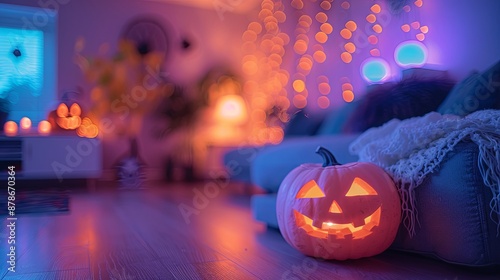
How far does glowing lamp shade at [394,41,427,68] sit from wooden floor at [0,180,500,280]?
1.20 meters

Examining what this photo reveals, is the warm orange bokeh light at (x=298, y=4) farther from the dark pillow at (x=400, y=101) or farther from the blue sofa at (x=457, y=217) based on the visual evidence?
the blue sofa at (x=457, y=217)

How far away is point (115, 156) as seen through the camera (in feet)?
13.7

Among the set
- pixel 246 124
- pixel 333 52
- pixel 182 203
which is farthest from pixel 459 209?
pixel 246 124

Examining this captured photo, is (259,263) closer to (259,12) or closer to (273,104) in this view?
(273,104)

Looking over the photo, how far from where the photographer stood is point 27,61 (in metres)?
2.46

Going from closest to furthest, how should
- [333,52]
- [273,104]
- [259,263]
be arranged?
[259,263] → [333,52] → [273,104]

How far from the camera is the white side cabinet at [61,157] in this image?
3330 mm

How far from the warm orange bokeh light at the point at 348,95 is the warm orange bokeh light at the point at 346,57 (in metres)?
0.23

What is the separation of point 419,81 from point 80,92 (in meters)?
3.27

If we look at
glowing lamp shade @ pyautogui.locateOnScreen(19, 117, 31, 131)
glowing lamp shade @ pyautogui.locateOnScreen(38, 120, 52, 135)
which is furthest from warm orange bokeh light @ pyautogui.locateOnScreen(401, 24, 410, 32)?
glowing lamp shade @ pyautogui.locateOnScreen(38, 120, 52, 135)

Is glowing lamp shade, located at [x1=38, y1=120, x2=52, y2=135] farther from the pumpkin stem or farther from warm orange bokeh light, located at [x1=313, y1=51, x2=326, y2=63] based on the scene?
the pumpkin stem

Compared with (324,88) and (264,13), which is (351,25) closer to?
(324,88)

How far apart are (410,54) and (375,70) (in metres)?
0.47

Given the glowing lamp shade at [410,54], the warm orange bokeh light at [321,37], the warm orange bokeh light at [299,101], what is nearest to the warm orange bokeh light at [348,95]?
the warm orange bokeh light at [321,37]
